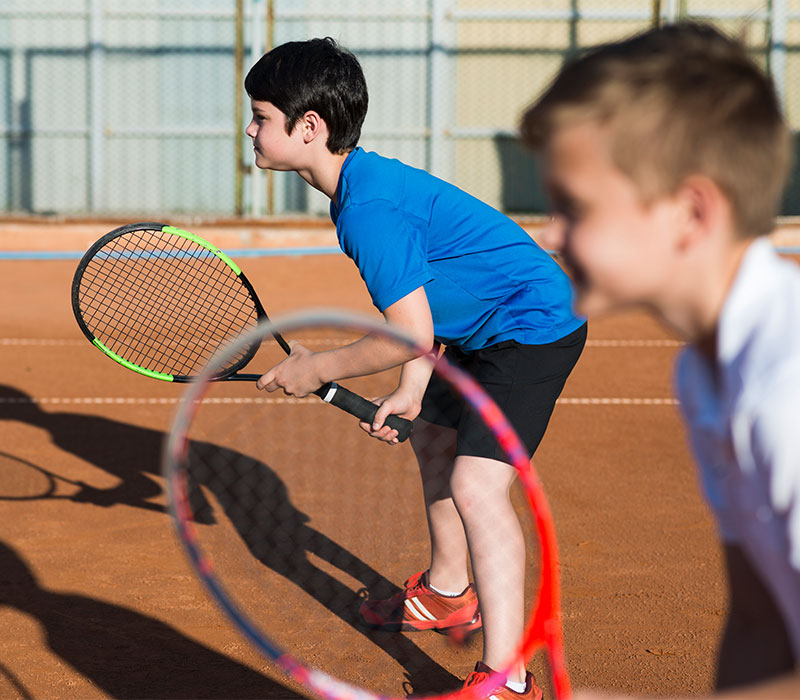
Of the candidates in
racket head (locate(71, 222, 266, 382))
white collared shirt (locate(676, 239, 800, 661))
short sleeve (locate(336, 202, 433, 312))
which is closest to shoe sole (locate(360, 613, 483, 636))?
racket head (locate(71, 222, 266, 382))

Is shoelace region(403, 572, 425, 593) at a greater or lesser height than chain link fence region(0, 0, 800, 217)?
lesser

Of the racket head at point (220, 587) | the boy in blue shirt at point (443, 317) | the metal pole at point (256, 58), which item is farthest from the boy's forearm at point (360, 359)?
the metal pole at point (256, 58)

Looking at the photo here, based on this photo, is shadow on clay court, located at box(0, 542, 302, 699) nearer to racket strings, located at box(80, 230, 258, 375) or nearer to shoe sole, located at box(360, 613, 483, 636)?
shoe sole, located at box(360, 613, 483, 636)

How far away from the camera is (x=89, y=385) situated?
252 inches

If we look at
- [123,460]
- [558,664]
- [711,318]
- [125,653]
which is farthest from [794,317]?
[123,460]

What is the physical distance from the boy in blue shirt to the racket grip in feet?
0.09

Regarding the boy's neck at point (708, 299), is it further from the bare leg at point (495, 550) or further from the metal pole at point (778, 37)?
the metal pole at point (778, 37)

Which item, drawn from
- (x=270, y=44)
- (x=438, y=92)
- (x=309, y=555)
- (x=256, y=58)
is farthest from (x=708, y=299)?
(x=438, y=92)

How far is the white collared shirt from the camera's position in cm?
116

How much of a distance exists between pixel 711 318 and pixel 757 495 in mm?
230

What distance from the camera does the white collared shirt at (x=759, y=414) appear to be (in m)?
1.16

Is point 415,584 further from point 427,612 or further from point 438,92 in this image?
point 438,92

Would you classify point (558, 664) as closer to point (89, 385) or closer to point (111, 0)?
point (89, 385)

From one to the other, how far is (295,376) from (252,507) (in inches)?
77.9
